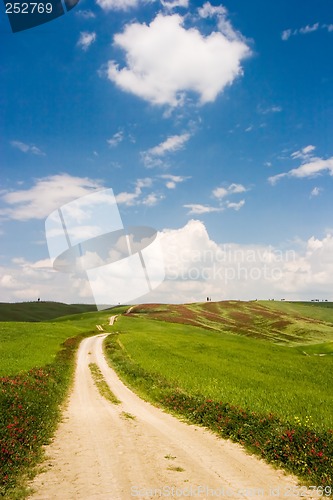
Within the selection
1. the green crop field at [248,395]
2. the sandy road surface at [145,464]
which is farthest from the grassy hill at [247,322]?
the sandy road surface at [145,464]

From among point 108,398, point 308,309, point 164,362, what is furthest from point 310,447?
point 308,309

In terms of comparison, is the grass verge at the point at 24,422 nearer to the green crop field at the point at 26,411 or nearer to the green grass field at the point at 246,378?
the green crop field at the point at 26,411

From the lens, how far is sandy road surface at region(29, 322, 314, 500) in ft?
30.7

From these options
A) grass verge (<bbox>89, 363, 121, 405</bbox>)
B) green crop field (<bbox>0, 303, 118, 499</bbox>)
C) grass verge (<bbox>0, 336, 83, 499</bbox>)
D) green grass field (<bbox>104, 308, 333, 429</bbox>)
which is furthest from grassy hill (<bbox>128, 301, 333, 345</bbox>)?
grass verge (<bbox>0, 336, 83, 499</bbox>)

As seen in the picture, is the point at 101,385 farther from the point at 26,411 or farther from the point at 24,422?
the point at 24,422

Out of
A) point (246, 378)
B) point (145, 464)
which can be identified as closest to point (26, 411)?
point (145, 464)

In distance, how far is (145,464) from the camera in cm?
1120

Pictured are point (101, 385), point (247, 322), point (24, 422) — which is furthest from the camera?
point (247, 322)

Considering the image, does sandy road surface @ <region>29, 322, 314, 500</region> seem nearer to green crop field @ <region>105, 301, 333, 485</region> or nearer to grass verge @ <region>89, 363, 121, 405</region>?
green crop field @ <region>105, 301, 333, 485</region>

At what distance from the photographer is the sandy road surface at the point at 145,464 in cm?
934

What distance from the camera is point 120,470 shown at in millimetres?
10625

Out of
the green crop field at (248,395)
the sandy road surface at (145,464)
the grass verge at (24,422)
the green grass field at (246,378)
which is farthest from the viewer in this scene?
the green grass field at (246,378)

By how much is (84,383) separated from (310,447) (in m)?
19.1

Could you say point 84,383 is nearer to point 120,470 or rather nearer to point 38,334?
point 120,470
